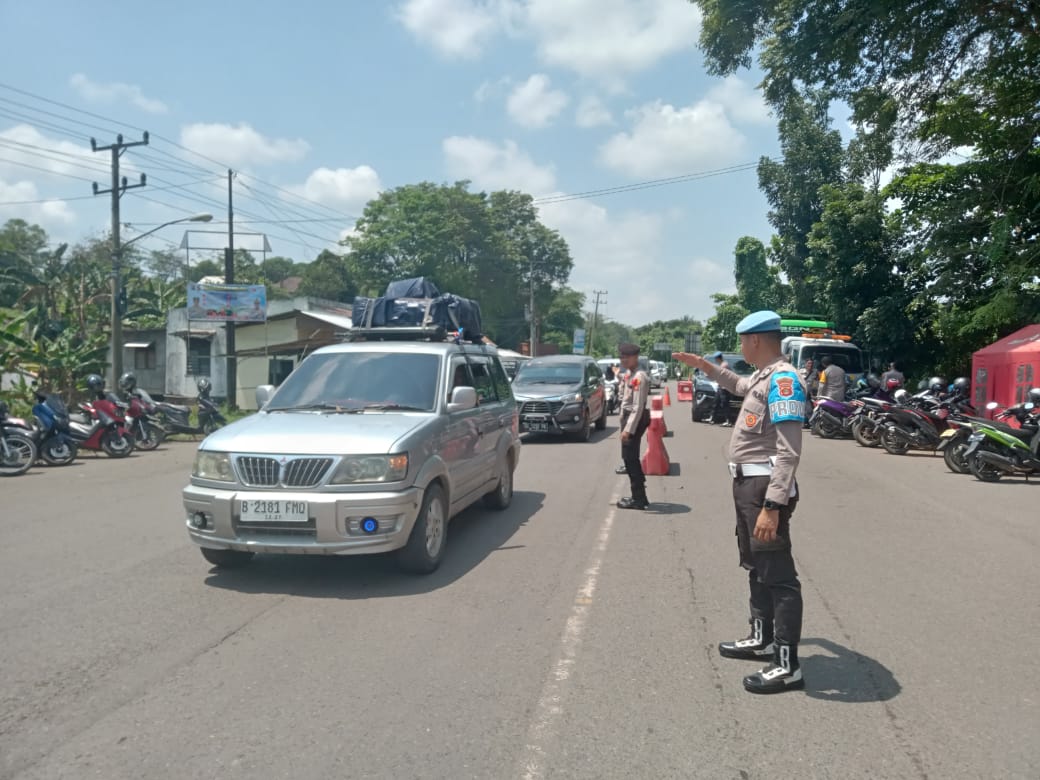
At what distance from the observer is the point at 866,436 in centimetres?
1655

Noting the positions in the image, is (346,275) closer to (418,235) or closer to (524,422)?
(418,235)

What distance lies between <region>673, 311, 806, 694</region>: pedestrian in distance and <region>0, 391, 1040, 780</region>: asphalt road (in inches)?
8.0

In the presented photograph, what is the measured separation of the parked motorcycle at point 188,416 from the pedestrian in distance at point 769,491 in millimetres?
15189

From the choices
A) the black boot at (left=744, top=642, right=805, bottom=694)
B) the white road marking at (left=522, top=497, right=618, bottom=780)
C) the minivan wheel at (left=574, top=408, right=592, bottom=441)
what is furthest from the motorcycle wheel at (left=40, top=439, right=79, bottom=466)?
the black boot at (left=744, top=642, right=805, bottom=694)

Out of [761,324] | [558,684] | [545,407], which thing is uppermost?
[761,324]

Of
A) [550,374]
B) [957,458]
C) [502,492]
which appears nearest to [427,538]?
[502,492]

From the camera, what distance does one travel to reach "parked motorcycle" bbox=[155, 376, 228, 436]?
59.6 feet

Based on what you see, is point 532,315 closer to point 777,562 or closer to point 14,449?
point 14,449

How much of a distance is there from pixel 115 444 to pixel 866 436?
14414 millimetres

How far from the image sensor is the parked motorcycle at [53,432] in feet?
46.2

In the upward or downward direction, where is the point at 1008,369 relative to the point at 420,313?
downward

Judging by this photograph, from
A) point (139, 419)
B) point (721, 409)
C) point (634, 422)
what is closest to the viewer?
point (634, 422)

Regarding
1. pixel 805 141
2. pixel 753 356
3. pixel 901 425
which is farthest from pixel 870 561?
pixel 805 141

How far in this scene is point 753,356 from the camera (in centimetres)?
440
